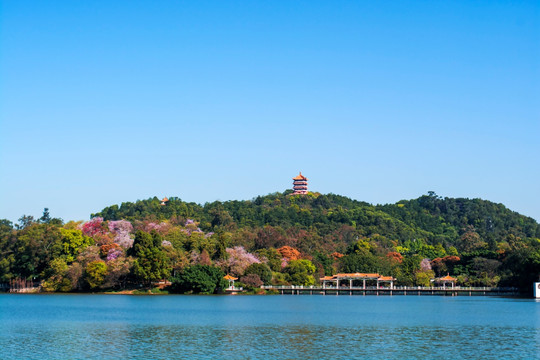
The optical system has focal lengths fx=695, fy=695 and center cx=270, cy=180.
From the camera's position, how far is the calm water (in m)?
37.0

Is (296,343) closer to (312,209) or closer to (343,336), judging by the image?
(343,336)

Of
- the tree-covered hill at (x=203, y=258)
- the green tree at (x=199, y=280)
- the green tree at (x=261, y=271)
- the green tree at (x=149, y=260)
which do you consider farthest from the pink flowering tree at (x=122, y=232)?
the green tree at (x=261, y=271)

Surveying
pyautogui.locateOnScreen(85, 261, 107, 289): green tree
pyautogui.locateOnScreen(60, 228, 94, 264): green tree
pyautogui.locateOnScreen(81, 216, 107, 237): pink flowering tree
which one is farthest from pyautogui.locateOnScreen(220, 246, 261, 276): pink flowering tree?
pyautogui.locateOnScreen(81, 216, 107, 237): pink flowering tree

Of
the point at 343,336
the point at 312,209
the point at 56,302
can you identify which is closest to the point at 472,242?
the point at 312,209

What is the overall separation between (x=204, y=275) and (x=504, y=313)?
131 ft

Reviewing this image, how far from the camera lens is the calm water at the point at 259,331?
1458 inches

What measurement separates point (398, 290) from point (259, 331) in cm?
6417

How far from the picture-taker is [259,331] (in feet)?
154

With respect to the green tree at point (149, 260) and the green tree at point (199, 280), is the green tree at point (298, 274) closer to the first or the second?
the green tree at point (199, 280)

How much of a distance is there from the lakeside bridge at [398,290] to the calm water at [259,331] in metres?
31.9

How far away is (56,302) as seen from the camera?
72.8 metres

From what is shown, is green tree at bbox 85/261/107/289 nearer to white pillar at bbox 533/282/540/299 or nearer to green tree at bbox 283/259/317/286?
green tree at bbox 283/259/317/286

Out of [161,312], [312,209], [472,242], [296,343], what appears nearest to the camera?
[296,343]

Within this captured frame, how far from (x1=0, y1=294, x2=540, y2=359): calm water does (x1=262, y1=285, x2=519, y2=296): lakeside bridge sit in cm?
3188
